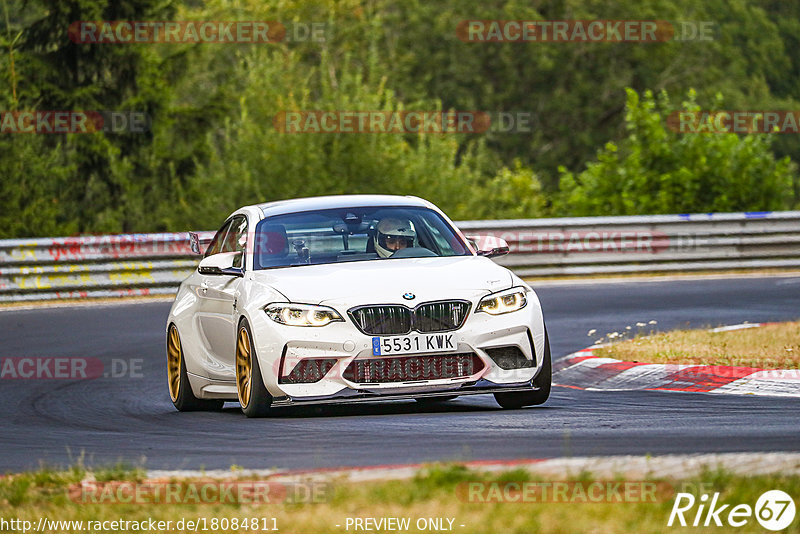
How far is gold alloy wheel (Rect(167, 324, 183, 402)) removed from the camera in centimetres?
1130

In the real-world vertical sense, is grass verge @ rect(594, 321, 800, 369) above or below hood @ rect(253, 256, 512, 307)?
below

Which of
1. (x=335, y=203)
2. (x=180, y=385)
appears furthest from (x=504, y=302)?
(x=180, y=385)

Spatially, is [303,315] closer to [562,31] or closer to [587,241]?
[587,241]

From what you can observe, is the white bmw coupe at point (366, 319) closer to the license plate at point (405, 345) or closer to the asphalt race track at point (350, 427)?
the license plate at point (405, 345)

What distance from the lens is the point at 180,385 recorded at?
1121cm

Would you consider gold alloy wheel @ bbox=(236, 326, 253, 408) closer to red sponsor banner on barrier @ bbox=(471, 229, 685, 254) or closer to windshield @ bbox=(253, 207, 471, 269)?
windshield @ bbox=(253, 207, 471, 269)

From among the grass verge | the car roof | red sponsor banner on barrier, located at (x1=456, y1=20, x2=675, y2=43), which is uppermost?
red sponsor banner on barrier, located at (x1=456, y1=20, x2=675, y2=43)

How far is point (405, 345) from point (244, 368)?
1.25m

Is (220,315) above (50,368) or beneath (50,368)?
above

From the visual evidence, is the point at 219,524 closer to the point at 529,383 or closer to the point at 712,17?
the point at 529,383

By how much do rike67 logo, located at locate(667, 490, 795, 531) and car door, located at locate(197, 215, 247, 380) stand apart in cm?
512

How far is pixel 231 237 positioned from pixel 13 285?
1073 centimetres

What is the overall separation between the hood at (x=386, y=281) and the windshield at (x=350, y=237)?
0.87 feet

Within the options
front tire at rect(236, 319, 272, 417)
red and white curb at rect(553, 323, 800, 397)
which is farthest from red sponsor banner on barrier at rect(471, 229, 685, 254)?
front tire at rect(236, 319, 272, 417)
